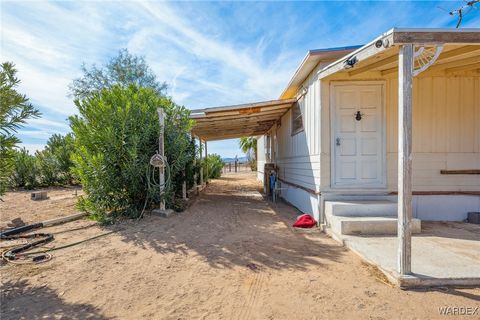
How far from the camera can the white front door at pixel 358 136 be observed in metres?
5.05

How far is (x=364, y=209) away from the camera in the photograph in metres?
4.53

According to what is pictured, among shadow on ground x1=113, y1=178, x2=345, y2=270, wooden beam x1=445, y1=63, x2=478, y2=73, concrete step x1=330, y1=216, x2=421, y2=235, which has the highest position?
wooden beam x1=445, y1=63, x2=478, y2=73

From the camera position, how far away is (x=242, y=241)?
414 cm

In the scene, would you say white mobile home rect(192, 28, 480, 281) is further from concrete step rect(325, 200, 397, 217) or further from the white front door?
concrete step rect(325, 200, 397, 217)

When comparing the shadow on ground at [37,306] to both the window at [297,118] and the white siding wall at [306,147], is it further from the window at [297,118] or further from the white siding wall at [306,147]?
the window at [297,118]

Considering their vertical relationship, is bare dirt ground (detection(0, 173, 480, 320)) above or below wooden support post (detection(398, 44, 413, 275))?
below

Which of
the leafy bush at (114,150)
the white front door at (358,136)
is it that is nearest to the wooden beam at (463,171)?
the white front door at (358,136)

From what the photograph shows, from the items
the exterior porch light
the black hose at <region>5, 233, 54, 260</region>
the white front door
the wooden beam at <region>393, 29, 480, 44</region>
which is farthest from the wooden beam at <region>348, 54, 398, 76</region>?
the black hose at <region>5, 233, 54, 260</region>

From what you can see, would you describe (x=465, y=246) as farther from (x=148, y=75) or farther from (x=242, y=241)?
(x=148, y=75)

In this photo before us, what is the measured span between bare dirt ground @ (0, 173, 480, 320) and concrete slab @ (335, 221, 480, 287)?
0.36ft

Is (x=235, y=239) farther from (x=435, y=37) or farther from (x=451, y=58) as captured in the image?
(x=451, y=58)

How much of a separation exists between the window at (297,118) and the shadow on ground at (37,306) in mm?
5594

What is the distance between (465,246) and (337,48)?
143 inches

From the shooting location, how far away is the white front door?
16.6ft
